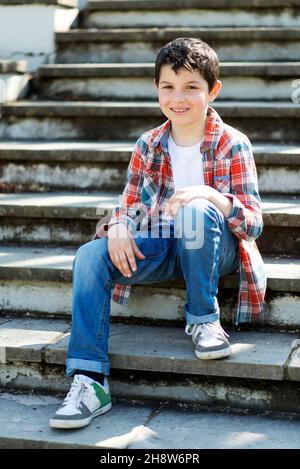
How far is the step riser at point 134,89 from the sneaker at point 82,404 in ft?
6.75

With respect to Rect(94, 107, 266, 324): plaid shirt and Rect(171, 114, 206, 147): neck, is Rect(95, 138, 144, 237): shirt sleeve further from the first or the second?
Rect(171, 114, 206, 147): neck

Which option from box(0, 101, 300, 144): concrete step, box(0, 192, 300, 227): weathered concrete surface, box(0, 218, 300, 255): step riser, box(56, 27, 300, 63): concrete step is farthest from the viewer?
box(56, 27, 300, 63): concrete step

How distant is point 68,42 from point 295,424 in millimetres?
2858

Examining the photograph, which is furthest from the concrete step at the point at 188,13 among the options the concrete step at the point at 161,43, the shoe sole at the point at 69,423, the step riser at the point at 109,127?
the shoe sole at the point at 69,423

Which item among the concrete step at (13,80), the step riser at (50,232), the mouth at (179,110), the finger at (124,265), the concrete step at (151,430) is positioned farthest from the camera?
the concrete step at (13,80)

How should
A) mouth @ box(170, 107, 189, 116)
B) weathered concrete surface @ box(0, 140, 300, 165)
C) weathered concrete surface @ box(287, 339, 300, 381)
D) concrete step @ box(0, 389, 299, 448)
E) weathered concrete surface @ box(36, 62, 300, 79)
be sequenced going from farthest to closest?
weathered concrete surface @ box(36, 62, 300, 79), weathered concrete surface @ box(0, 140, 300, 165), mouth @ box(170, 107, 189, 116), weathered concrete surface @ box(287, 339, 300, 381), concrete step @ box(0, 389, 299, 448)

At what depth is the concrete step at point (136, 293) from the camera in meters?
2.81

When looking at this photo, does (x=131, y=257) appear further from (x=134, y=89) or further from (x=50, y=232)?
(x=134, y=89)

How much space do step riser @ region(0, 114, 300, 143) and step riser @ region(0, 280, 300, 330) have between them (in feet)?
3.75

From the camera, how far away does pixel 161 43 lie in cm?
443

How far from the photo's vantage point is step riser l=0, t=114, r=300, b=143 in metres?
3.72

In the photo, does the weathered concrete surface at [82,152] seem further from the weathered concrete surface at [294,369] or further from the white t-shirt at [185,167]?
the weathered concrete surface at [294,369]

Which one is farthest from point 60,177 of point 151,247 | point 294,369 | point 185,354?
point 294,369

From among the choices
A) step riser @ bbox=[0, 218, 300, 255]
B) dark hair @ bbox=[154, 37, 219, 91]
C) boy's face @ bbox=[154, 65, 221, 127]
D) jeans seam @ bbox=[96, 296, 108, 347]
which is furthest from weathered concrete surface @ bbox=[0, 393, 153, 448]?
dark hair @ bbox=[154, 37, 219, 91]
